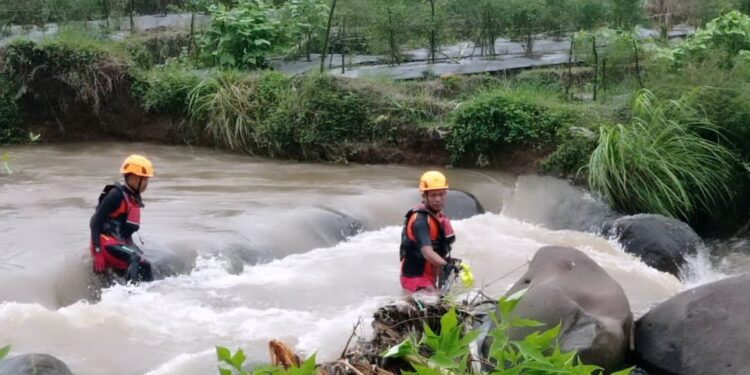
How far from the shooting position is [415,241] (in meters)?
6.84

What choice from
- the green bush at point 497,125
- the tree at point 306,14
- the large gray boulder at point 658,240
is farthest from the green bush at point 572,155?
the tree at point 306,14

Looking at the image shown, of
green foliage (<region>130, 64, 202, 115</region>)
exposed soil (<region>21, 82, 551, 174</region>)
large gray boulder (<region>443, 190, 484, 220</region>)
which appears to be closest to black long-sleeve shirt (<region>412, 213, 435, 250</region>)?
large gray boulder (<region>443, 190, 484, 220</region>)

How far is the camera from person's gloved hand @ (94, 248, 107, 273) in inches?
285

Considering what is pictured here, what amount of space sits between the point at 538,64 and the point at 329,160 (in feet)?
15.0

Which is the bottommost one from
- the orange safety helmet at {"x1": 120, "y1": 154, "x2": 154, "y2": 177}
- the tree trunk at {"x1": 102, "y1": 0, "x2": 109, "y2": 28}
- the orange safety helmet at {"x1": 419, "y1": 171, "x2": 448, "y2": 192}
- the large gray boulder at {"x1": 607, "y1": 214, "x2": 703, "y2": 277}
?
the large gray boulder at {"x1": 607, "y1": 214, "x2": 703, "y2": 277}

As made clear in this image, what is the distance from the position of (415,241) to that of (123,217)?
245cm

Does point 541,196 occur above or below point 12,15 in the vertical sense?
below

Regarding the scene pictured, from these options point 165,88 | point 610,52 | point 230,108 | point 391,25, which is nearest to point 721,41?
point 610,52

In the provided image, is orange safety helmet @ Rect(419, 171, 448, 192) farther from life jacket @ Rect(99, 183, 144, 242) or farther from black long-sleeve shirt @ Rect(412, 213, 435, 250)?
life jacket @ Rect(99, 183, 144, 242)

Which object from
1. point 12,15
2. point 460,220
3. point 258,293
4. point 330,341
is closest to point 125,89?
point 12,15

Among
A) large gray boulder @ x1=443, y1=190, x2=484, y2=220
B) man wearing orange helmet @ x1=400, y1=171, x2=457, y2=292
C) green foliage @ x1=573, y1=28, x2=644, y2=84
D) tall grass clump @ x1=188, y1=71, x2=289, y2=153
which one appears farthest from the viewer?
tall grass clump @ x1=188, y1=71, x2=289, y2=153

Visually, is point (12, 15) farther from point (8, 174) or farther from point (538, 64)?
point (538, 64)

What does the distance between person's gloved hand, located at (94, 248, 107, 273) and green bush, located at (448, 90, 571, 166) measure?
6554mm

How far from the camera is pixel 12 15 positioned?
62.0ft
